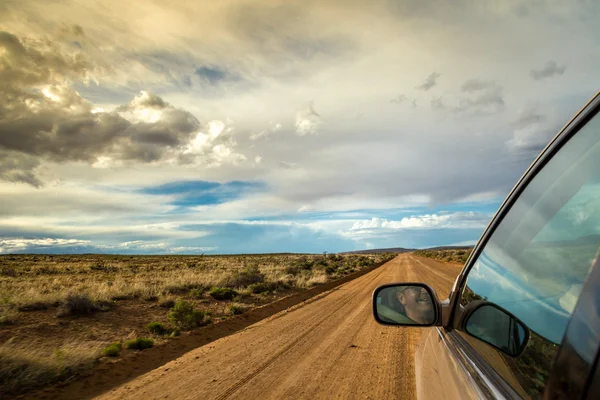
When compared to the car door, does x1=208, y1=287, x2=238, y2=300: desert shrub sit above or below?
below

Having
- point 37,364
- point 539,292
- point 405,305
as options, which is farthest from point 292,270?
point 539,292

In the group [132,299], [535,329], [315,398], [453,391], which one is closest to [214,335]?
[315,398]

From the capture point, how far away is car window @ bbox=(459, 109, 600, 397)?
111 centimetres

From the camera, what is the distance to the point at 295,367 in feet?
18.8

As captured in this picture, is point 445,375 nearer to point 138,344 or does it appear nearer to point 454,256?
point 138,344

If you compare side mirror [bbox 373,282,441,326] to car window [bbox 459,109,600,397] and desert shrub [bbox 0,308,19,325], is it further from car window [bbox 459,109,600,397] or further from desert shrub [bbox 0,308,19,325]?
desert shrub [bbox 0,308,19,325]

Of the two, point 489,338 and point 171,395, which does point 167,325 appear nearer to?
point 171,395

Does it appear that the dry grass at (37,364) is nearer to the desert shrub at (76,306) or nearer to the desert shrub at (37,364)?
the desert shrub at (37,364)

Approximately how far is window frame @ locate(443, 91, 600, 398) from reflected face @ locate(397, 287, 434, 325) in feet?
0.47

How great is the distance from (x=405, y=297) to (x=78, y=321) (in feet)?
34.9

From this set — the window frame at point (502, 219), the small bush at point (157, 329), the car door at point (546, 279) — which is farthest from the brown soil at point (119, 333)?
the car door at point (546, 279)

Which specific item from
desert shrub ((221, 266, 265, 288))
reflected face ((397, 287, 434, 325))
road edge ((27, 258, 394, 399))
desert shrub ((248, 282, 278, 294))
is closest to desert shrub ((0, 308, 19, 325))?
road edge ((27, 258, 394, 399))

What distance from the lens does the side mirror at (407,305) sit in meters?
2.40

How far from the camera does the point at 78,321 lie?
395 inches
